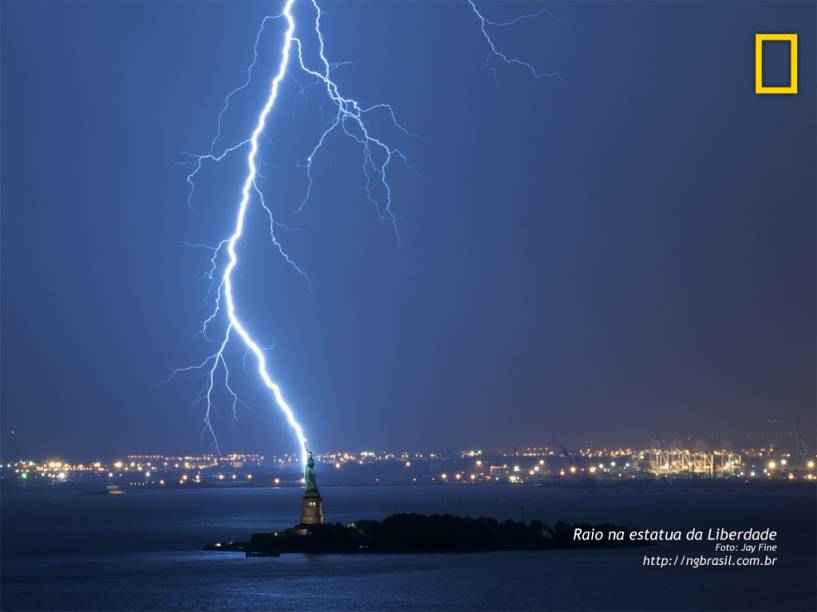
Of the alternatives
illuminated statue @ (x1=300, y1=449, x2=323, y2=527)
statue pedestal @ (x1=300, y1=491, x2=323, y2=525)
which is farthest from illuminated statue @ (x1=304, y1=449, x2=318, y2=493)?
statue pedestal @ (x1=300, y1=491, x2=323, y2=525)

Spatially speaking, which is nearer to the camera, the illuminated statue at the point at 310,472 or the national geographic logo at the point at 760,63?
the national geographic logo at the point at 760,63

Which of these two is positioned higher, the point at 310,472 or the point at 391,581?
the point at 310,472

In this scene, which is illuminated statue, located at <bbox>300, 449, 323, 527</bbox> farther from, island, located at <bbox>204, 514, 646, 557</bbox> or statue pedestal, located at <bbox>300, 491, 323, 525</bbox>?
island, located at <bbox>204, 514, 646, 557</bbox>

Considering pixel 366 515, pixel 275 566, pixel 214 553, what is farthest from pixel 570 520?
pixel 275 566

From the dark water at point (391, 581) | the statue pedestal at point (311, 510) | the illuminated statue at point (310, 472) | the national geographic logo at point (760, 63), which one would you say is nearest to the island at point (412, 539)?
the statue pedestal at point (311, 510)

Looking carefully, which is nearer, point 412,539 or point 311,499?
point 311,499

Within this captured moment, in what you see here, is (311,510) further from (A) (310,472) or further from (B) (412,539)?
(B) (412,539)

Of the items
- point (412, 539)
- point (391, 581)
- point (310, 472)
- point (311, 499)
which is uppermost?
point (310, 472)

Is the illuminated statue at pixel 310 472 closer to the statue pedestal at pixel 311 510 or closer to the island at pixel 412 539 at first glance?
the statue pedestal at pixel 311 510

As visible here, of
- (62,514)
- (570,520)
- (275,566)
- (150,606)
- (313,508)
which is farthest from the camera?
(62,514)

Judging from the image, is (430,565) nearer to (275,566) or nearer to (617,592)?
(275,566)

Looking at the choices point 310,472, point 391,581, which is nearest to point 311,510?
point 310,472
